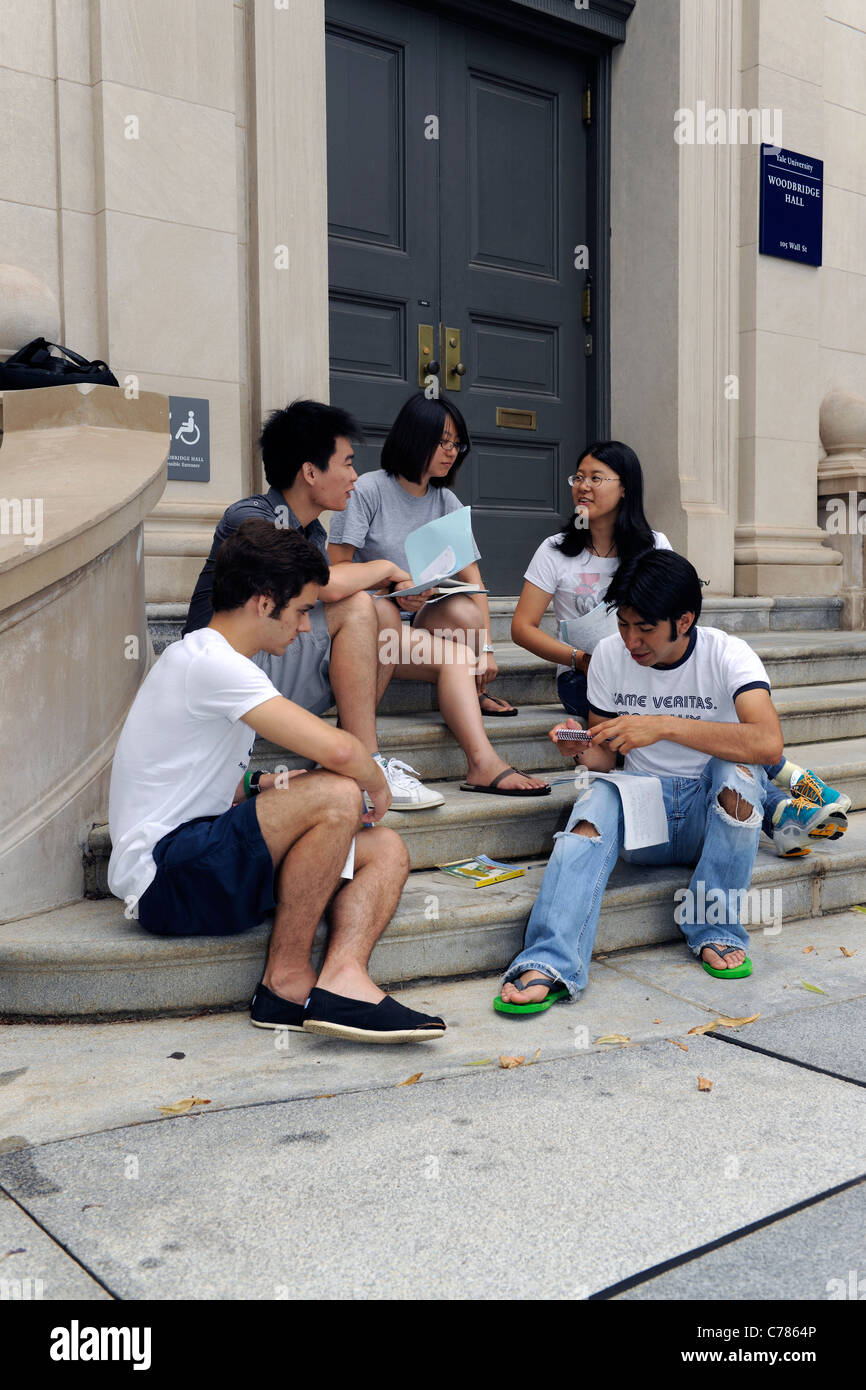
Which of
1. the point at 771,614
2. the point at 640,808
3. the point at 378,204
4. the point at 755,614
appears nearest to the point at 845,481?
the point at 771,614

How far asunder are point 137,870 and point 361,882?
56 centimetres

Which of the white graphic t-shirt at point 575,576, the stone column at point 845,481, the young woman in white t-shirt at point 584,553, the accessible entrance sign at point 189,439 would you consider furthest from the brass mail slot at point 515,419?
the white graphic t-shirt at point 575,576

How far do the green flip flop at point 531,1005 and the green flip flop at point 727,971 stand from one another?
19.2 inches

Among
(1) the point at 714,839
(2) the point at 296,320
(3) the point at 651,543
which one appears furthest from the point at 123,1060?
(2) the point at 296,320

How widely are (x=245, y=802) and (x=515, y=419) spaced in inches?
170

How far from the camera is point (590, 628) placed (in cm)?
420

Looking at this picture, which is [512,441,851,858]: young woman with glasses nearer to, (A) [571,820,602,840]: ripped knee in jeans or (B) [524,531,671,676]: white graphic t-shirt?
(B) [524,531,671,676]: white graphic t-shirt

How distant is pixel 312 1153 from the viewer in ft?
7.22

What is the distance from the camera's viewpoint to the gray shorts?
142 inches

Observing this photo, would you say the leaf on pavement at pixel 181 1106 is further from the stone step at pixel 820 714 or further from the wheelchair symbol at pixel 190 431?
the wheelchair symbol at pixel 190 431

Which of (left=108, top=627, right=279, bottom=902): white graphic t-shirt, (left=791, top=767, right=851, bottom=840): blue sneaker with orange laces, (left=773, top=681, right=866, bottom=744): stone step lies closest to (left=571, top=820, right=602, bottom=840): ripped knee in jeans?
(left=791, top=767, right=851, bottom=840): blue sneaker with orange laces

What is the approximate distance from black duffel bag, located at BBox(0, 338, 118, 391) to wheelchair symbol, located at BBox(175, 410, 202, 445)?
2.88 feet

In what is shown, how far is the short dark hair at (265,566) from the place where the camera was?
2.85 metres

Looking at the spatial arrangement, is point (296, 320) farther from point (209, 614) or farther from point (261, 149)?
point (209, 614)
